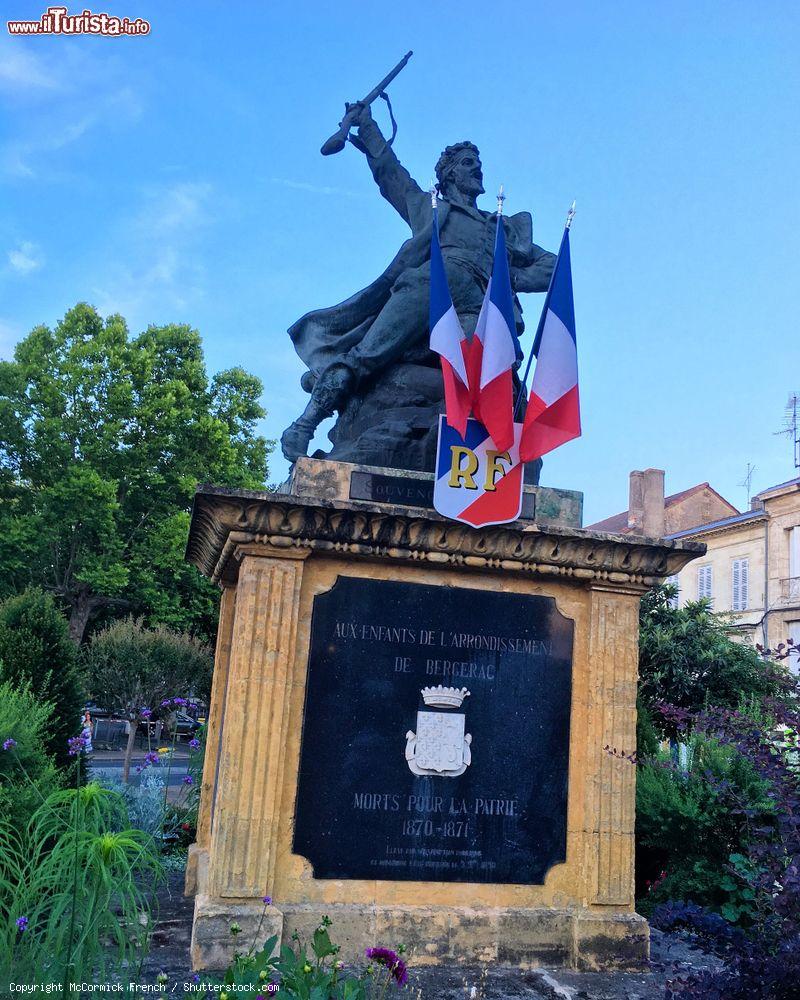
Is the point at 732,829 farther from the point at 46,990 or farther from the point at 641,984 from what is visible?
the point at 46,990

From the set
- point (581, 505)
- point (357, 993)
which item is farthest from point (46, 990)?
point (581, 505)

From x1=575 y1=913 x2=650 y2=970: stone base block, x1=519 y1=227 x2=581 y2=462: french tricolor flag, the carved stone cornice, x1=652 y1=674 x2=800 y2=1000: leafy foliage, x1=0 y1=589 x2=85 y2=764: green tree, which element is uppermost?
x1=519 y1=227 x2=581 y2=462: french tricolor flag

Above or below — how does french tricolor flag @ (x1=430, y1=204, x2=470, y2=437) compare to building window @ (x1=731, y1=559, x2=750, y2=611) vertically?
below

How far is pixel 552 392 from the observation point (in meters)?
5.72

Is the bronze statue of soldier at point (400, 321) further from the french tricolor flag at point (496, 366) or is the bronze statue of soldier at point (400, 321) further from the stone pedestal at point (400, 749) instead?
the stone pedestal at point (400, 749)

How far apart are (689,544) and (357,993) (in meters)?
3.37

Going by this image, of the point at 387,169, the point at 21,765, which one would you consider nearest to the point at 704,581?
the point at 387,169

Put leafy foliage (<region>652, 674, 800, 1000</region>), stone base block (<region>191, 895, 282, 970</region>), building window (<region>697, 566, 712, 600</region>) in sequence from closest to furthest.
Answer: leafy foliage (<region>652, 674, 800, 1000</region>), stone base block (<region>191, 895, 282, 970</region>), building window (<region>697, 566, 712, 600</region>)

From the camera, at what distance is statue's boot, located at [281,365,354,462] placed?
6.20 m

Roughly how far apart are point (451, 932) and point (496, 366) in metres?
3.23

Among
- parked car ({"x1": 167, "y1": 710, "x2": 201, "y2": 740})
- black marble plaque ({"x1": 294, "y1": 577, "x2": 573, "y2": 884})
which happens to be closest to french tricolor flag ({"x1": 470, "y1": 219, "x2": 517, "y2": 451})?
black marble plaque ({"x1": 294, "y1": 577, "x2": 573, "y2": 884})

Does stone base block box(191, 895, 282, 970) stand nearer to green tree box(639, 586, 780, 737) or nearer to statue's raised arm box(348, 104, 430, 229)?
statue's raised arm box(348, 104, 430, 229)

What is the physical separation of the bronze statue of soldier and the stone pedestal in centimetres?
76

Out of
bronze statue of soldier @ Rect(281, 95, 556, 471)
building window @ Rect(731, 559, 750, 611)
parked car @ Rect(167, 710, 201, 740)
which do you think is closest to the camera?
bronze statue of soldier @ Rect(281, 95, 556, 471)
